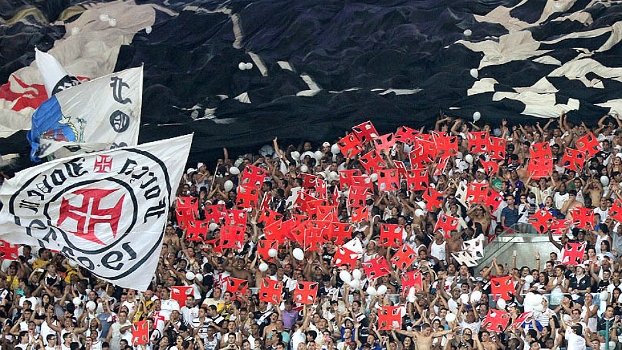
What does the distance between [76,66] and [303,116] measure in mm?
4215

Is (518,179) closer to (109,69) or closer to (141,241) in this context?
(141,241)

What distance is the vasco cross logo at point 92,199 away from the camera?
15.5 metres

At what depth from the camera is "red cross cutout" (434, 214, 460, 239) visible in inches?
687

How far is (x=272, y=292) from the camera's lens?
1672 centimetres

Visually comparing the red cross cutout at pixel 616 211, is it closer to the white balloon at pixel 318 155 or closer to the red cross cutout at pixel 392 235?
the red cross cutout at pixel 392 235

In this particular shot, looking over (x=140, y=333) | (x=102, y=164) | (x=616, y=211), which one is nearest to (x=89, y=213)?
(x=102, y=164)

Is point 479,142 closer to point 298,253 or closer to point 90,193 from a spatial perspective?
point 298,253

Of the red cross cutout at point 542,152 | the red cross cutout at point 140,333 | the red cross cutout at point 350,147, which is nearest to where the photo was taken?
the red cross cutout at point 140,333

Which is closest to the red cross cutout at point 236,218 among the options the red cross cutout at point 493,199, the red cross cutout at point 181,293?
the red cross cutout at point 181,293

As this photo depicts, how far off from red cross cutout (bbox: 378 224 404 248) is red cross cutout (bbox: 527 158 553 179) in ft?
7.45

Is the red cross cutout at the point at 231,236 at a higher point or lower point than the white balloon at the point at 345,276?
lower

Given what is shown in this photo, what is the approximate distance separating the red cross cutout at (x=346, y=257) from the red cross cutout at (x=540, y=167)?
302 centimetres

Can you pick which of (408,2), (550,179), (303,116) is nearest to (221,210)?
(303,116)

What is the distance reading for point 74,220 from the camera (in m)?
15.6
